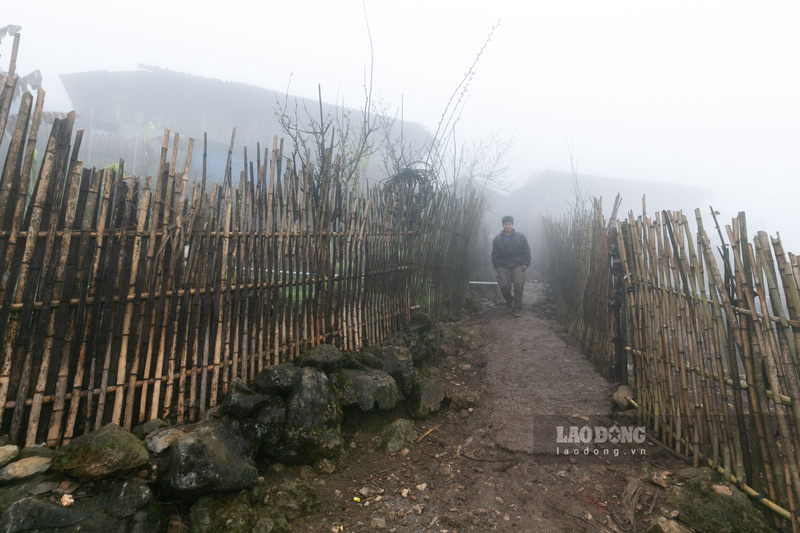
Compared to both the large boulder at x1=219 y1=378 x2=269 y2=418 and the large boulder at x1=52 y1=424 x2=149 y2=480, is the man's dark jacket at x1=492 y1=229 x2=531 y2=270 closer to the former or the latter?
the large boulder at x1=219 y1=378 x2=269 y2=418

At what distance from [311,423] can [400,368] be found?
107cm

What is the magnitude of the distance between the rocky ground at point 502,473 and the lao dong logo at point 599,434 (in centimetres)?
5

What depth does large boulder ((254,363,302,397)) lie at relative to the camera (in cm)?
253

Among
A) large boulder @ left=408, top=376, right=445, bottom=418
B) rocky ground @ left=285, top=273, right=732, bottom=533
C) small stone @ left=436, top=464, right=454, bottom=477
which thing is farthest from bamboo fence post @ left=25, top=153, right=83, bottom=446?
large boulder @ left=408, top=376, right=445, bottom=418

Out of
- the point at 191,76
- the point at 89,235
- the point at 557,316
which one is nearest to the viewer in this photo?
the point at 89,235

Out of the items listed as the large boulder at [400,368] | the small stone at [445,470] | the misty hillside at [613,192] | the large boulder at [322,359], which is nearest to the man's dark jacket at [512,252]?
the large boulder at [400,368]

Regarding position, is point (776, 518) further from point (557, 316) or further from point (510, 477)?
point (557, 316)

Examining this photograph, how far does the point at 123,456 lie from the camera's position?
1761 millimetres

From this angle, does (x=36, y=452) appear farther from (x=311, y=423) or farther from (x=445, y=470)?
(x=445, y=470)

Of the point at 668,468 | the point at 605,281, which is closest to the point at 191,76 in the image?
the point at 605,281

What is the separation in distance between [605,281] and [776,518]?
7.51ft

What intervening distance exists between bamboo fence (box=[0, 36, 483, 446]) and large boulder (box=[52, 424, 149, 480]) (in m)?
0.33

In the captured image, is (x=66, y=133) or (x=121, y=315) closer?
(x=66, y=133)

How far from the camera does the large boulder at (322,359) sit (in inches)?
114
